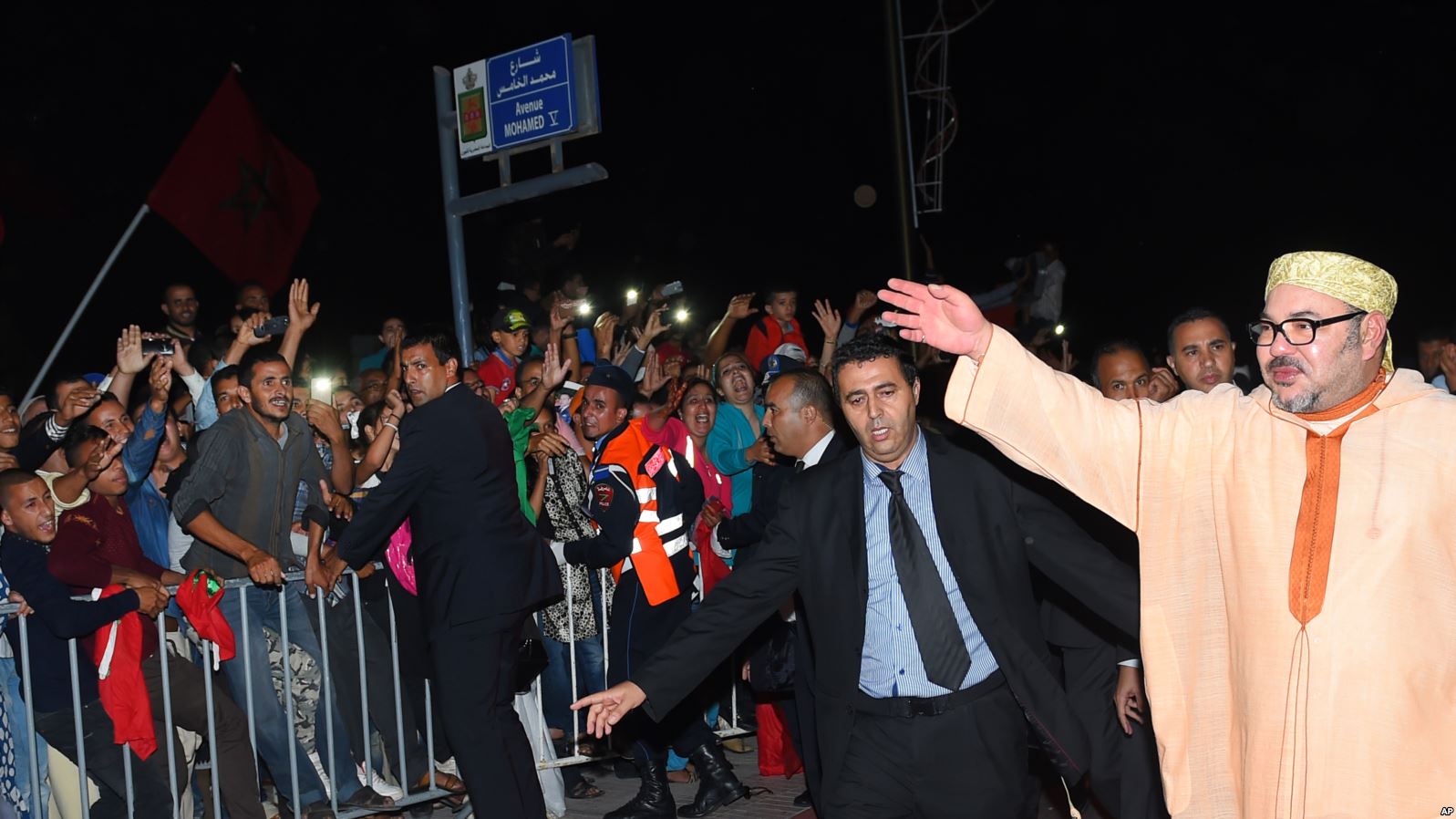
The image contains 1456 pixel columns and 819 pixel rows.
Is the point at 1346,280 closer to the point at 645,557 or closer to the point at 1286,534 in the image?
the point at 1286,534

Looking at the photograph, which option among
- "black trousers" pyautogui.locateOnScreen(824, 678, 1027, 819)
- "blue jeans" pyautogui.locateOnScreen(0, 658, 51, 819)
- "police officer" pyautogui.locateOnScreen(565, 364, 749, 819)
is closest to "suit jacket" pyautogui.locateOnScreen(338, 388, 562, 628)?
"police officer" pyautogui.locateOnScreen(565, 364, 749, 819)

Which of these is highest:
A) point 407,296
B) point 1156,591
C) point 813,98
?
point 813,98

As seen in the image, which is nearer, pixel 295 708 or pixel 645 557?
pixel 295 708

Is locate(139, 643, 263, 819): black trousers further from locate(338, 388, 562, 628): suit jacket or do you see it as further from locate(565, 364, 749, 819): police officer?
locate(565, 364, 749, 819): police officer

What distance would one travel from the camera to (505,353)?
9.35 meters

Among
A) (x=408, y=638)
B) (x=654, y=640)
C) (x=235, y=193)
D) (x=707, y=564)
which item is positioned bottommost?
(x=654, y=640)

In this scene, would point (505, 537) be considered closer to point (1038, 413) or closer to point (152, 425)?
point (152, 425)

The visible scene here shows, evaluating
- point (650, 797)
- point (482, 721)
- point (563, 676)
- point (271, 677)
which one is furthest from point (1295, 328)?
point (563, 676)

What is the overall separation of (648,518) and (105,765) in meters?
2.74

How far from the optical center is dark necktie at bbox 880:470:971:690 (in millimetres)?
4227

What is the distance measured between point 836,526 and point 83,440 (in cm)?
371

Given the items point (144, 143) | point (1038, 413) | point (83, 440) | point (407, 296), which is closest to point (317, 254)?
point (407, 296)

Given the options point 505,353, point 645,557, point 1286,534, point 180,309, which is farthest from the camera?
point 505,353

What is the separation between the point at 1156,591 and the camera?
3512 mm
